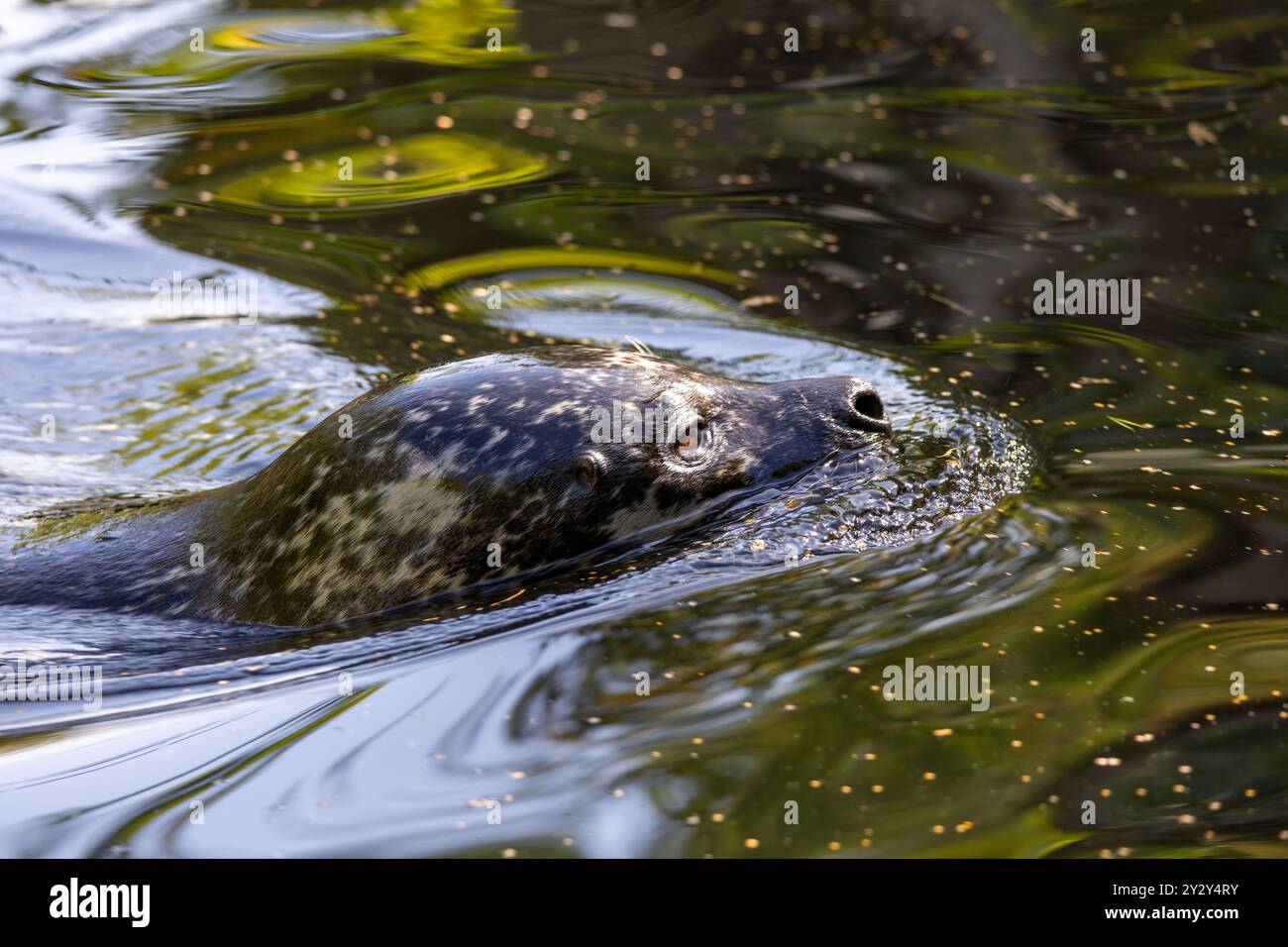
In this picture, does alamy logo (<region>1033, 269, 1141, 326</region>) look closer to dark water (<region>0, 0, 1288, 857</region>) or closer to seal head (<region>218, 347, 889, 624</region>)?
dark water (<region>0, 0, 1288, 857</region>)

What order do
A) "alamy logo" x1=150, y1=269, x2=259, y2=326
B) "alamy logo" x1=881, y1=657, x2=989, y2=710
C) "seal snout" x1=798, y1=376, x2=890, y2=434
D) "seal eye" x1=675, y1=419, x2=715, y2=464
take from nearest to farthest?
"alamy logo" x1=881, y1=657, x2=989, y2=710 < "seal eye" x1=675, y1=419, x2=715, y2=464 < "seal snout" x1=798, y1=376, x2=890, y2=434 < "alamy logo" x1=150, y1=269, x2=259, y2=326

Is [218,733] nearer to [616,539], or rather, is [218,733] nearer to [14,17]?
[616,539]

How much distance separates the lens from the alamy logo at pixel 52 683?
4.32m

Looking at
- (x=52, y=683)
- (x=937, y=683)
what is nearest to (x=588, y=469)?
(x=937, y=683)

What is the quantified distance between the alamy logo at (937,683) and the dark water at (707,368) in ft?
0.16

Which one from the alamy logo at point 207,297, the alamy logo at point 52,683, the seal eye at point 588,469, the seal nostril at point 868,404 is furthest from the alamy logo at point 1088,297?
the alamy logo at point 52,683

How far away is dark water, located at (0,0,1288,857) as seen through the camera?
361 centimetres

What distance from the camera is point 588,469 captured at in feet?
15.3

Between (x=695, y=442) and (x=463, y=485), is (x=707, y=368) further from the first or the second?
(x=463, y=485)

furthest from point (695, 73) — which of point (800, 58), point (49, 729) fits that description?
point (49, 729)

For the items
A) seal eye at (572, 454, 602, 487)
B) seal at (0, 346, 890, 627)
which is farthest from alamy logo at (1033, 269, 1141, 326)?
seal eye at (572, 454, 602, 487)

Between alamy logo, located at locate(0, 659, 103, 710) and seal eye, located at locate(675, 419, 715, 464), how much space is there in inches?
71.2
